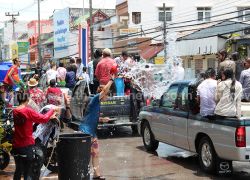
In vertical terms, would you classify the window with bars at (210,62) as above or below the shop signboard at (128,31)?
below

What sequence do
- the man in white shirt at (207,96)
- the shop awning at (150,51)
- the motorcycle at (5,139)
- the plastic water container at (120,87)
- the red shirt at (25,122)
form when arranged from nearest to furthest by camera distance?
1. the red shirt at (25,122)
2. the motorcycle at (5,139)
3. the man in white shirt at (207,96)
4. the plastic water container at (120,87)
5. the shop awning at (150,51)

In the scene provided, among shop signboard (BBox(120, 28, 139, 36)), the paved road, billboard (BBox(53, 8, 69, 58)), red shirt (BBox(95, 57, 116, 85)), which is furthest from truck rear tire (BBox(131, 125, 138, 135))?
billboard (BBox(53, 8, 69, 58))

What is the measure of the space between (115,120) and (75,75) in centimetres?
464

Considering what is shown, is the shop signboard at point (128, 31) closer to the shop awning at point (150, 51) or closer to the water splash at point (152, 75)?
the shop awning at point (150, 51)

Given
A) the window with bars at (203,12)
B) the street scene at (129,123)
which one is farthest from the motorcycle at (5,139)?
the window with bars at (203,12)

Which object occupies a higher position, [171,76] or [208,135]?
[171,76]

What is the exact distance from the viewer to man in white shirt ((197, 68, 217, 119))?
859cm

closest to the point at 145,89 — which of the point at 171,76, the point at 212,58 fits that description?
the point at 171,76

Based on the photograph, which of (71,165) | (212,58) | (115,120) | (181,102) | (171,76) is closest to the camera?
(71,165)

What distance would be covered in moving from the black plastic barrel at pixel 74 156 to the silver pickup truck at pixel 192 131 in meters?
2.39

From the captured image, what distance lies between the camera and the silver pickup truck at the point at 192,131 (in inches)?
303

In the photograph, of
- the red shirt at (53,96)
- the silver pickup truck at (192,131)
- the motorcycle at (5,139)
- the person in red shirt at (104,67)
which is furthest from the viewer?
the red shirt at (53,96)

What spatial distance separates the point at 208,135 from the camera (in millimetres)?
8516

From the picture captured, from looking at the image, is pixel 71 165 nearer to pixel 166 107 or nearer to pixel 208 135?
pixel 208 135
